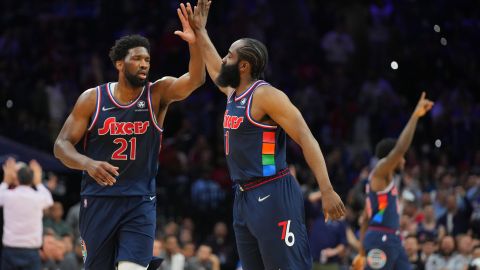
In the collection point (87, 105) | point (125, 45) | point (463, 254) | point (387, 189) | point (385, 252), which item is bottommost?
point (463, 254)

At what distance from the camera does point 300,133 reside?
732cm

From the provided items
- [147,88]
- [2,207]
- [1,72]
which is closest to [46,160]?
[2,207]

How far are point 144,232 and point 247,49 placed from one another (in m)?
1.64

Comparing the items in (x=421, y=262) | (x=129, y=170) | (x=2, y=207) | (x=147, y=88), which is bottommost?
(x=421, y=262)

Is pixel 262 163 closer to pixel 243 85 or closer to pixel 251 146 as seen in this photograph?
pixel 251 146

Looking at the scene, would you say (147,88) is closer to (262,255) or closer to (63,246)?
(262,255)

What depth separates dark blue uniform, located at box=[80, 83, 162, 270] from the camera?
770cm

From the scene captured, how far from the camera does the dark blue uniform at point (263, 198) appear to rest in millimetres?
7422

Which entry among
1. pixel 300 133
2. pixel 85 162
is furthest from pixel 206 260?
pixel 300 133

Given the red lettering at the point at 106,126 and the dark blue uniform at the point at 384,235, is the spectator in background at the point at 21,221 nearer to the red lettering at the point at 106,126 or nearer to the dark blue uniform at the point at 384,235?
the dark blue uniform at the point at 384,235

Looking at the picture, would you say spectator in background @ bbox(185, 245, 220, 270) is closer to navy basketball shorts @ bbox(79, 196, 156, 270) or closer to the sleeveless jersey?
the sleeveless jersey

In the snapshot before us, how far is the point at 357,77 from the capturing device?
19906 mm

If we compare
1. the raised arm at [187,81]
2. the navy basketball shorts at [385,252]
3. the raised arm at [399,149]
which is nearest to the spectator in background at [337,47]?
the raised arm at [399,149]

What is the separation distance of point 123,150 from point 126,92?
482 millimetres
